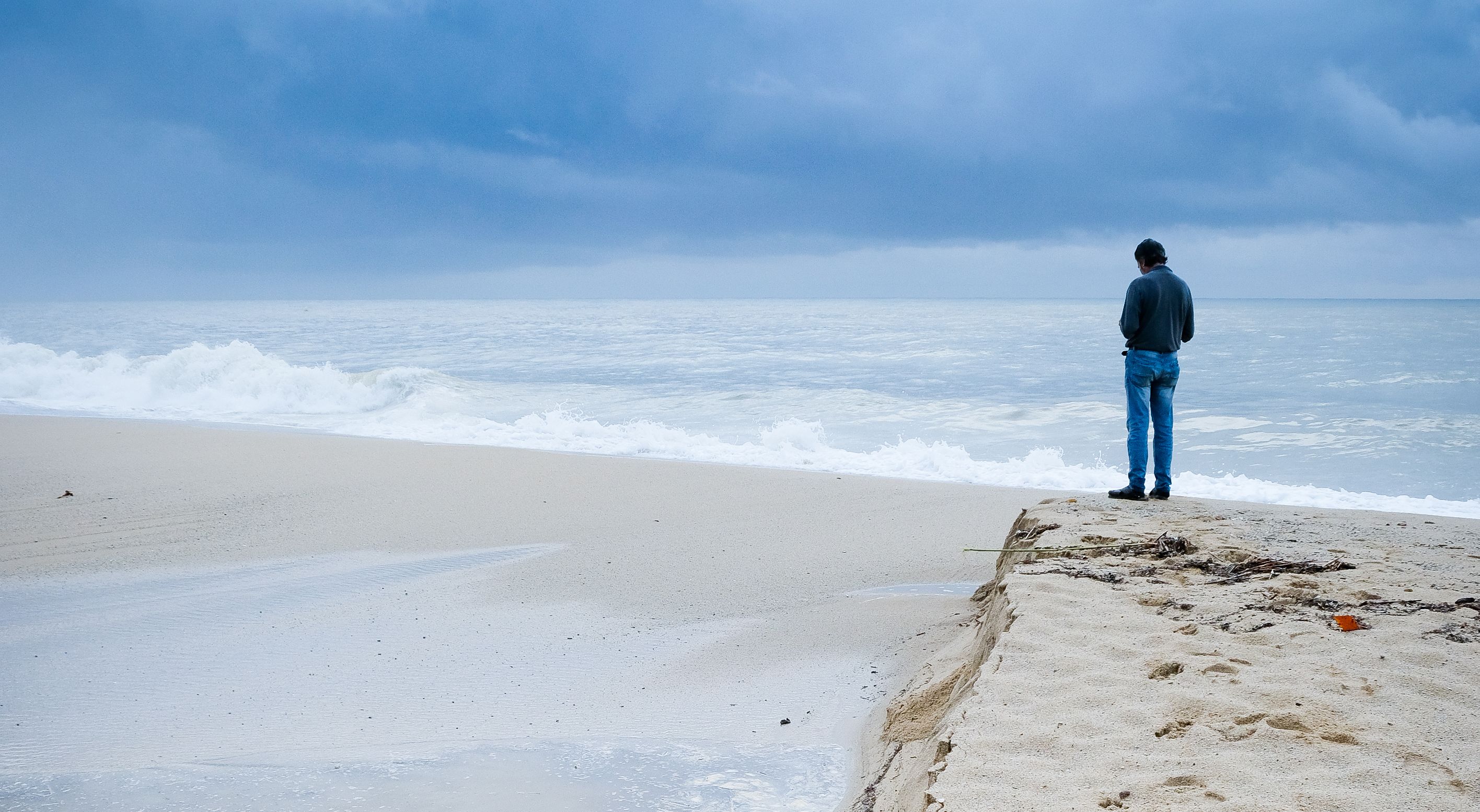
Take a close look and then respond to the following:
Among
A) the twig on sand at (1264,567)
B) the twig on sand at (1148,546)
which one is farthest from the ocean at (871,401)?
the twig on sand at (1264,567)

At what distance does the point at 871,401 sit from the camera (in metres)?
18.2

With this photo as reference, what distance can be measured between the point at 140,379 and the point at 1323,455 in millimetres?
A: 21030

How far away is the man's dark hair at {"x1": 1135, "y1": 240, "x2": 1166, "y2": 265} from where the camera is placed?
20.3 ft

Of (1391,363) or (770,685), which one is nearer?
(770,685)

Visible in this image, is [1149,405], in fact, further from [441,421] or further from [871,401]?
[871,401]

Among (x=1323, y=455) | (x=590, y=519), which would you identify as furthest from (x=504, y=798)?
(x=1323, y=455)

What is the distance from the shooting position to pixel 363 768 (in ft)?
10.9

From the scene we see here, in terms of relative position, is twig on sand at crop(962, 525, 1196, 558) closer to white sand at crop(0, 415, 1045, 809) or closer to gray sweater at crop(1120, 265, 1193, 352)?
white sand at crop(0, 415, 1045, 809)

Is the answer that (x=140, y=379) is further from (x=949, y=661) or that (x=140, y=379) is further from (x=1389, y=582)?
(x=1389, y=582)

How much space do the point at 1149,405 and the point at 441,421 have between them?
38.0ft

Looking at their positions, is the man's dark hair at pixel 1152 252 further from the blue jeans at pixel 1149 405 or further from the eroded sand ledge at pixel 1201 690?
the eroded sand ledge at pixel 1201 690

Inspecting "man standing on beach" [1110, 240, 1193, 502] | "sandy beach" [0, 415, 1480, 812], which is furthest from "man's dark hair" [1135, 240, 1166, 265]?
"sandy beach" [0, 415, 1480, 812]

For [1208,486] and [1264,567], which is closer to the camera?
[1264,567]

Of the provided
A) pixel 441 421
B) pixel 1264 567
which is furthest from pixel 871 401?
pixel 1264 567
